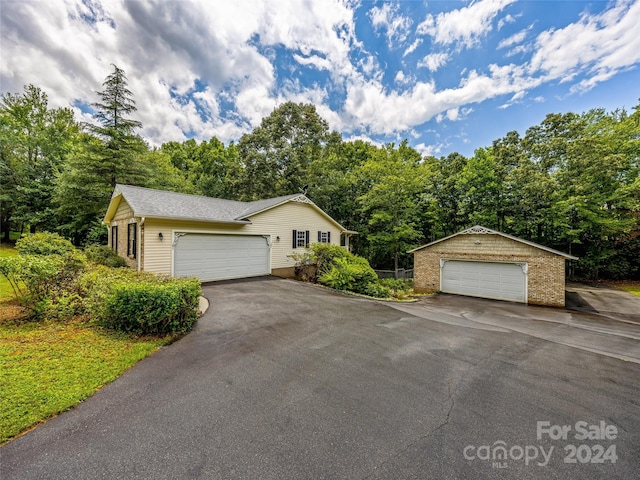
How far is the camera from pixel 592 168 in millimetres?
17234

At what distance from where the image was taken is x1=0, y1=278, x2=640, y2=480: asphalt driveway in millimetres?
2338

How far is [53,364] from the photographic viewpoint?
3918 millimetres

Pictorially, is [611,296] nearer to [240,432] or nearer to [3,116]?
[240,432]

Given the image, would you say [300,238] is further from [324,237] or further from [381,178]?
[381,178]

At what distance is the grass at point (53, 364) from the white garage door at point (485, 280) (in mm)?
13983

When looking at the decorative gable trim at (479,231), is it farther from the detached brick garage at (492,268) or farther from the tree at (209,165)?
the tree at (209,165)

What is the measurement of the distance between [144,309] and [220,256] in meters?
7.54

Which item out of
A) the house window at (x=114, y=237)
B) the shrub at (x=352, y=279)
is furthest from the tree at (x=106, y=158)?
the shrub at (x=352, y=279)

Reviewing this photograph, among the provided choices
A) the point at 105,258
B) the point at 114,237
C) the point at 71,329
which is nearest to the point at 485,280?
the point at 71,329

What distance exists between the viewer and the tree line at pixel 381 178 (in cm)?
1775

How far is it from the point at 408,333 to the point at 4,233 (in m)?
38.8

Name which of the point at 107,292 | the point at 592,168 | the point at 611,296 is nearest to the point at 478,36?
the point at 592,168

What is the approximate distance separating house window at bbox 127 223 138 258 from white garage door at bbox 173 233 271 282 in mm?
1894

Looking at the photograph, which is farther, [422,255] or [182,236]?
[422,255]
